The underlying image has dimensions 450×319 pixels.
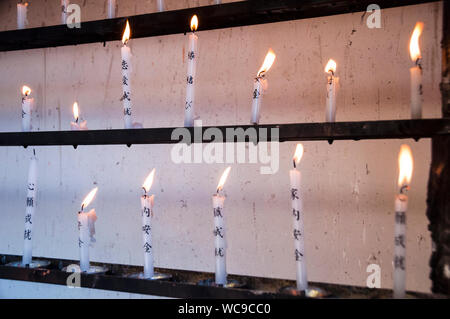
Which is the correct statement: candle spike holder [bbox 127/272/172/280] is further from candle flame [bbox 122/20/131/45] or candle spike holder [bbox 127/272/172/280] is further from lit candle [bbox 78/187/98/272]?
candle flame [bbox 122/20/131/45]

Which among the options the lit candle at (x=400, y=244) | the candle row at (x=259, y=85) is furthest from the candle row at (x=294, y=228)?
the candle row at (x=259, y=85)

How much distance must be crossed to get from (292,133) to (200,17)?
405 mm

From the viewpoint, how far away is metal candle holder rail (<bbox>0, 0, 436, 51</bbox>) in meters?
1.07

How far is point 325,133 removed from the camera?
965mm

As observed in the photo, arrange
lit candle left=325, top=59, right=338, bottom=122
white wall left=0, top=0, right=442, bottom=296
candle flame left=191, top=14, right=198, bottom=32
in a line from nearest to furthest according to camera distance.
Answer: lit candle left=325, top=59, right=338, bottom=122 < candle flame left=191, top=14, right=198, bottom=32 < white wall left=0, top=0, right=442, bottom=296

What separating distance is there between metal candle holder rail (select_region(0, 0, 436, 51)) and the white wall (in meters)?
0.15

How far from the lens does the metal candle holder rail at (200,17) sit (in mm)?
1072

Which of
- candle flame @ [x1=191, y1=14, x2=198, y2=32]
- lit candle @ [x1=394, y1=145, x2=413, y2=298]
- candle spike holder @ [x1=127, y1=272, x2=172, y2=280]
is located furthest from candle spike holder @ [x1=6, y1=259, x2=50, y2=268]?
lit candle @ [x1=394, y1=145, x2=413, y2=298]

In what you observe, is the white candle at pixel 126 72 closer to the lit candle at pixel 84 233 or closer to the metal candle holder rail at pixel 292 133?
the metal candle holder rail at pixel 292 133

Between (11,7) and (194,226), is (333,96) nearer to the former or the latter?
(194,226)

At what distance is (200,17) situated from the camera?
45.1 inches

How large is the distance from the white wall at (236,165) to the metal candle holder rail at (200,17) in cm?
15

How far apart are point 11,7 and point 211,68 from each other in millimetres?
885
